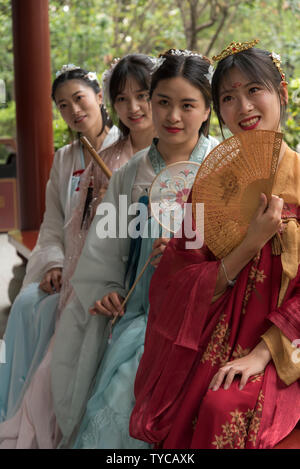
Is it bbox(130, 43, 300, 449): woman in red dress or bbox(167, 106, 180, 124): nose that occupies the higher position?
bbox(167, 106, 180, 124): nose

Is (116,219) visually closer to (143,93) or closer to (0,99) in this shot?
(143,93)

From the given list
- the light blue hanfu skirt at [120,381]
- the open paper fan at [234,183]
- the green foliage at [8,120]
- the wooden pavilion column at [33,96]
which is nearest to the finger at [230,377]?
the open paper fan at [234,183]

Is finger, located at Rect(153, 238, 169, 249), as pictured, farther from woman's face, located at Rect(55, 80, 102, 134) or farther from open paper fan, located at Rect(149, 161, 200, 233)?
woman's face, located at Rect(55, 80, 102, 134)

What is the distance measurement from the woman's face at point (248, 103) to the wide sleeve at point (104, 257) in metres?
0.62

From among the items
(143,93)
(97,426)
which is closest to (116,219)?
(143,93)

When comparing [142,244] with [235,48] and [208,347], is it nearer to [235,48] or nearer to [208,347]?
[208,347]

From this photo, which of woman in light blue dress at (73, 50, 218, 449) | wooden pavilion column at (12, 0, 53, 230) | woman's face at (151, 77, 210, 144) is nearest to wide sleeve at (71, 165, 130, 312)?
woman in light blue dress at (73, 50, 218, 449)

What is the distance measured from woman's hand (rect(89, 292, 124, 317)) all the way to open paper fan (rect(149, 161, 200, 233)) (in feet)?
0.99

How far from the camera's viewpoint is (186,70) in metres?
2.01

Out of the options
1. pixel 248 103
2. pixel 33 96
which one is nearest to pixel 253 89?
pixel 248 103

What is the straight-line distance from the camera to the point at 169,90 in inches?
79.2

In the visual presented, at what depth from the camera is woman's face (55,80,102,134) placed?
2.74 meters

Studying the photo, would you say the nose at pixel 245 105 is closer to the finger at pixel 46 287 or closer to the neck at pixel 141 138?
the neck at pixel 141 138

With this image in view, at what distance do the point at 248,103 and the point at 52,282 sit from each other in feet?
4.42
